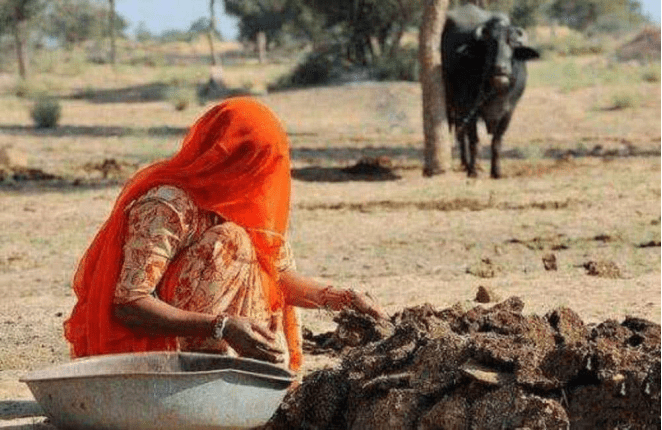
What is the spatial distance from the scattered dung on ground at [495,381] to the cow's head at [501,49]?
34.8 ft

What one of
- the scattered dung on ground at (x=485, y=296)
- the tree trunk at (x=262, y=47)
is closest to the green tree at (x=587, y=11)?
the tree trunk at (x=262, y=47)

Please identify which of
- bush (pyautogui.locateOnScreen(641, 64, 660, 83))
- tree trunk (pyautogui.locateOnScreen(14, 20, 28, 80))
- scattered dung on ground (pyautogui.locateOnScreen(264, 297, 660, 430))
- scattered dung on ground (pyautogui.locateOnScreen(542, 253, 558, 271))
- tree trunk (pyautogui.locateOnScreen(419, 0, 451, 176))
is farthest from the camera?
tree trunk (pyautogui.locateOnScreen(14, 20, 28, 80))

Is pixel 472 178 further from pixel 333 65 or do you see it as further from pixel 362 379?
pixel 333 65

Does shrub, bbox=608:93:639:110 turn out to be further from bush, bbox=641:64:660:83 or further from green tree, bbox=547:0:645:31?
green tree, bbox=547:0:645:31

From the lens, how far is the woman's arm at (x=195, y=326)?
5.07 meters

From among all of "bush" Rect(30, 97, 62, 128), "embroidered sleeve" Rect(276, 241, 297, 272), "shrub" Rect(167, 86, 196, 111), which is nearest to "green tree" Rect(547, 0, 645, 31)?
"shrub" Rect(167, 86, 196, 111)

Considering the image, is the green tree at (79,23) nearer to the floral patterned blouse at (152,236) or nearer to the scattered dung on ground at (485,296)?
the scattered dung on ground at (485,296)

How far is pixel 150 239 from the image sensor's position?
5.26 m

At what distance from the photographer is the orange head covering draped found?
17.6ft

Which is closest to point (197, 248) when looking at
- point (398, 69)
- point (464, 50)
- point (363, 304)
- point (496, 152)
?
point (363, 304)

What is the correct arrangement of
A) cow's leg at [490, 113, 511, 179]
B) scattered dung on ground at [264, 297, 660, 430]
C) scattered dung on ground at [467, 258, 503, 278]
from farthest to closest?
cow's leg at [490, 113, 511, 179] < scattered dung on ground at [467, 258, 503, 278] < scattered dung on ground at [264, 297, 660, 430]

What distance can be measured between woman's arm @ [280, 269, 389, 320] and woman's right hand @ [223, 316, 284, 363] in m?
0.66

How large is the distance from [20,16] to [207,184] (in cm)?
4326

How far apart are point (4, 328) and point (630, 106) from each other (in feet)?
64.5
